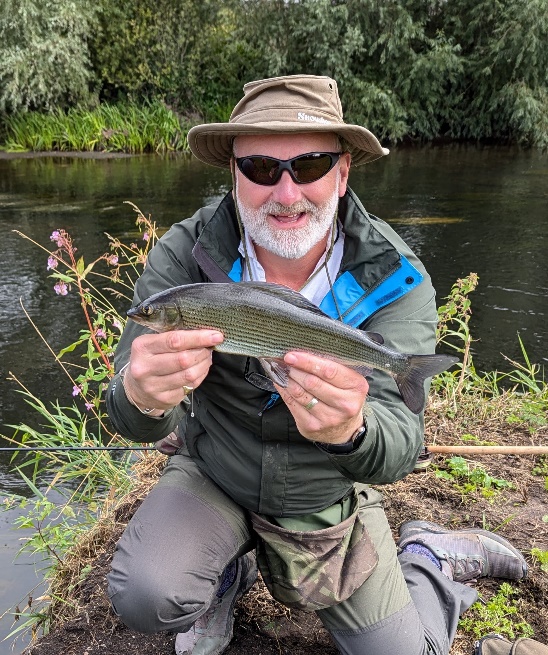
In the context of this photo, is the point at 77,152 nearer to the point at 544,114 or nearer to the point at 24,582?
the point at 544,114

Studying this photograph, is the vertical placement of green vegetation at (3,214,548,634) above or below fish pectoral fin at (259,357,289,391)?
below

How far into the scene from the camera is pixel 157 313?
209 centimetres

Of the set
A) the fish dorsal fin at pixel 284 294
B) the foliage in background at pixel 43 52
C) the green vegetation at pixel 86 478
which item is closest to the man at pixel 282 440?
the fish dorsal fin at pixel 284 294

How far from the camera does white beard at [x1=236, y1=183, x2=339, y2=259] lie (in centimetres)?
264

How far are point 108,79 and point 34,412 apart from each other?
71.1ft

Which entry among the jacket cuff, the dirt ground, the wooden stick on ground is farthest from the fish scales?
the wooden stick on ground

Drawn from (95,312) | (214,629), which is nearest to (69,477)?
(95,312)

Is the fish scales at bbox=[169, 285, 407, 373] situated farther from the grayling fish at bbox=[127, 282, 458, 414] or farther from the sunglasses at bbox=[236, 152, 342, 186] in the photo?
the sunglasses at bbox=[236, 152, 342, 186]

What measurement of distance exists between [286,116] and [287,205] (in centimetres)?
37

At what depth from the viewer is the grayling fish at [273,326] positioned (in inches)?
80.5

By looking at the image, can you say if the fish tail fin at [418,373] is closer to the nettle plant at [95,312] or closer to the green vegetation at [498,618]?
the green vegetation at [498,618]

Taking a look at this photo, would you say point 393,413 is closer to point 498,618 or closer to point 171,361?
point 171,361

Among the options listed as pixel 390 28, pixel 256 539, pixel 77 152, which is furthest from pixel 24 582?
pixel 390 28

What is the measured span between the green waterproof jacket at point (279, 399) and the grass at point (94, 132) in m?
20.6
